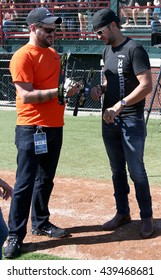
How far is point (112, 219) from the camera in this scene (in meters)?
6.17

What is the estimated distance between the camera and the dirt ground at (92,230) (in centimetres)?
544

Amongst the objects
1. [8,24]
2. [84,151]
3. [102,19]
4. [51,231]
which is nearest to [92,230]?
[51,231]

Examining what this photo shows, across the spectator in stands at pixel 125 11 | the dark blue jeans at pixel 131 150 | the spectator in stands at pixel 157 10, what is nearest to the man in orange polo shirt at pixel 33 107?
the dark blue jeans at pixel 131 150

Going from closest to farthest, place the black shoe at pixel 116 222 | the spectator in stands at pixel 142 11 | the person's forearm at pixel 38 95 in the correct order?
the person's forearm at pixel 38 95
the black shoe at pixel 116 222
the spectator in stands at pixel 142 11

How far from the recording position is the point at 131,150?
222 inches

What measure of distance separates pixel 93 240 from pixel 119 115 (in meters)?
1.30

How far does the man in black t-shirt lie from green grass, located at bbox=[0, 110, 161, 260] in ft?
4.30

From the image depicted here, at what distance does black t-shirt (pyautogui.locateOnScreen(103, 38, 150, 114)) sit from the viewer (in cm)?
544

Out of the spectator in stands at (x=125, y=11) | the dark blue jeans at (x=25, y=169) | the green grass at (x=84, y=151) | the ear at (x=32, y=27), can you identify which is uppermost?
the ear at (x=32, y=27)

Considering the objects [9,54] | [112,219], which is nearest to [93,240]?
[112,219]

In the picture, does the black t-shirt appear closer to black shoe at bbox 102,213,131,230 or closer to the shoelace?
black shoe at bbox 102,213,131,230

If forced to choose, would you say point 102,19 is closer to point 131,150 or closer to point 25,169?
point 131,150

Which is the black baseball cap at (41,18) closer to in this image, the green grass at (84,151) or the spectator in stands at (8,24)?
the green grass at (84,151)

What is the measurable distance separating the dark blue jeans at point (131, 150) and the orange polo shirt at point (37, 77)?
60 centimetres
